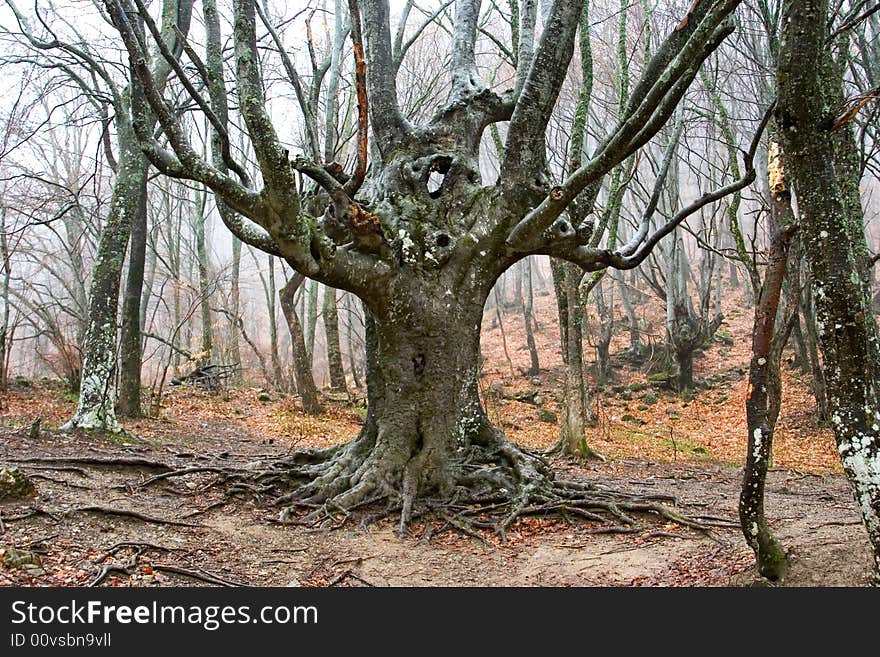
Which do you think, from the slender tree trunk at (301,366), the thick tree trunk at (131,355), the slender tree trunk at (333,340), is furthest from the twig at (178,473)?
the slender tree trunk at (333,340)

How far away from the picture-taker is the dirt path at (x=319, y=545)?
3721mm

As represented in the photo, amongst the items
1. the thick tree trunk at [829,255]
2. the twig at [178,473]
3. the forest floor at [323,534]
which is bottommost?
the forest floor at [323,534]

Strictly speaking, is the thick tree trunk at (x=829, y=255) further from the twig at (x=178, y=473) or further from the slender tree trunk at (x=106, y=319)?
the slender tree trunk at (x=106, y=319)

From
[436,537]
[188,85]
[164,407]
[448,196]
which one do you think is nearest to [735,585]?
[436,537]

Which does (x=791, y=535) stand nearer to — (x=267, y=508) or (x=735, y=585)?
(x=735, y=585)

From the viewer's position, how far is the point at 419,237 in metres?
5.89

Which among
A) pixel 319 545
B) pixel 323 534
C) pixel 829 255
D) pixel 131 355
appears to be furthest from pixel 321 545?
pixel 131 355

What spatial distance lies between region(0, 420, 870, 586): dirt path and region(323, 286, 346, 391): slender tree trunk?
33.0 ft

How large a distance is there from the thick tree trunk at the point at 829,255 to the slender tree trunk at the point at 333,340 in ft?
45.9

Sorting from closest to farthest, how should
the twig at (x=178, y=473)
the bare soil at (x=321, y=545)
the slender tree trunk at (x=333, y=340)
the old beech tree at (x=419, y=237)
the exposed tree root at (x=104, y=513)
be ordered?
the bare soil at (x=321, y=545), the exposed tree root at (x=104, y=513), the old beech tree at (x=419, y=237), the twig at (x=178, y=473), the slender tree trunk at (x=333, y=340)

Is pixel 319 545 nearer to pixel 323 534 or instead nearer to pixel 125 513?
pixel 323 534

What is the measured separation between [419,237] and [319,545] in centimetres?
280

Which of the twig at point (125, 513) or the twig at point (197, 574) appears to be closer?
the twig at point (197, 574)

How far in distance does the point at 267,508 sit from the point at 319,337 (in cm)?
3331
